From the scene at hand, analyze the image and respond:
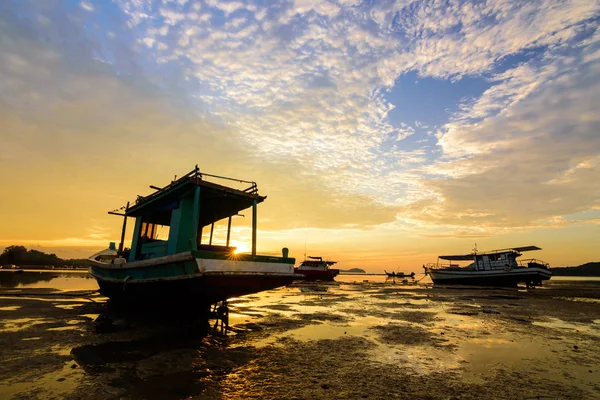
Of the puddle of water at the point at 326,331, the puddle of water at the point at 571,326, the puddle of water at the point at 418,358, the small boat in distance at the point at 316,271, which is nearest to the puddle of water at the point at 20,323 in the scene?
the puddle of water at the point at 326,331

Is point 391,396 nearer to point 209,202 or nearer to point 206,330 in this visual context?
point 206,330

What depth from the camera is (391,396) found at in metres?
4.65

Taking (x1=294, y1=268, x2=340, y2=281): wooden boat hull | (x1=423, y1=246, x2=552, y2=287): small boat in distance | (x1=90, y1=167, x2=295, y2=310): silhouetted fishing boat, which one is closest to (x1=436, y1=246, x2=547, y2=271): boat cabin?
(x1=423, y1=246, x2=552, y2=287): small boat in distance

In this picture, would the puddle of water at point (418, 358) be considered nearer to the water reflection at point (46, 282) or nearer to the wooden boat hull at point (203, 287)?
the wooden boat hull at point (203, 287)

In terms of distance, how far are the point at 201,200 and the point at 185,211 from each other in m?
1.03

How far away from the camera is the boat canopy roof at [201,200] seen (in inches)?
454

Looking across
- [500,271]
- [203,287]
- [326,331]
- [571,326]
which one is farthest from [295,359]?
[500,271]

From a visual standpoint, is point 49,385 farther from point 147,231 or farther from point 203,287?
point 147,231

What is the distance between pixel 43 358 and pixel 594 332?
637 inches

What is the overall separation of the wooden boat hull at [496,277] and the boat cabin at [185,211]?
3991cm

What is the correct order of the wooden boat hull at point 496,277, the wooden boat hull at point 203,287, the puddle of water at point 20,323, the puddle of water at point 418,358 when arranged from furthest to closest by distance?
the wooden boat hull at point 496,277
the wooden boat hull at point 203,287
the puddle of water at point 20,323
the puddle of water at point 418,358

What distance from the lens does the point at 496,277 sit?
3959 centimetres

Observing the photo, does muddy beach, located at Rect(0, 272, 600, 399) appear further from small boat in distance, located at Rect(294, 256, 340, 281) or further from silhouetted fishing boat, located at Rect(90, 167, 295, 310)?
small boat in distance, located at Rect(294, 256, 340, 281)

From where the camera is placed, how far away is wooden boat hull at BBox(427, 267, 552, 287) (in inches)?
1481
